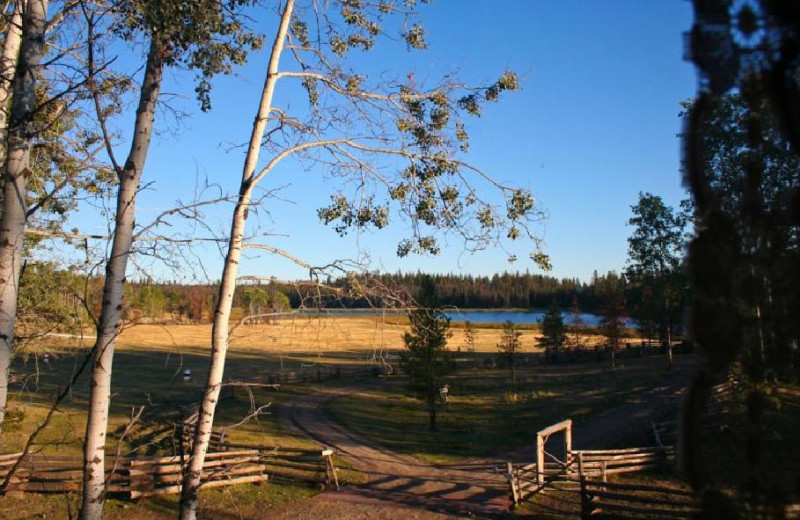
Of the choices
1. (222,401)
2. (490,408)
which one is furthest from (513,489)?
(222,401)

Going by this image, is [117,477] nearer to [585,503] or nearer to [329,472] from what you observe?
[329,472]

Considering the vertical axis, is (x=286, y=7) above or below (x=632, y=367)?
above

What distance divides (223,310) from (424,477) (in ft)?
46.5

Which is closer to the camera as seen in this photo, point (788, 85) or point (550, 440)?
point (788, 85)

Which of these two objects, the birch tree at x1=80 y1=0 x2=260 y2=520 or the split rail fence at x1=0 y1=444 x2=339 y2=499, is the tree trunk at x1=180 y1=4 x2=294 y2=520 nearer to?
the birch tree at x1=80 y1=0 x2=260 y2=520

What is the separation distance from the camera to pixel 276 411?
34.7m

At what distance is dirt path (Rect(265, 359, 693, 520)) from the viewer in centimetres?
1563

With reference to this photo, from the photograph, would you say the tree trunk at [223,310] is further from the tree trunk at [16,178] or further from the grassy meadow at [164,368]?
the tree trunk at [16,178]

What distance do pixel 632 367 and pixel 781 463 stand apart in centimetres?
5076

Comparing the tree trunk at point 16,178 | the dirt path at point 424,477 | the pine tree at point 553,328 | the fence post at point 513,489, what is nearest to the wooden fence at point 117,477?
the dirt path at point 424,477

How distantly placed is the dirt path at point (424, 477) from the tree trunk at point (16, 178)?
11.5 meters

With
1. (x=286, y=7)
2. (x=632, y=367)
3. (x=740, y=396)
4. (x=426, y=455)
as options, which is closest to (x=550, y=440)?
(x=426, y=455)

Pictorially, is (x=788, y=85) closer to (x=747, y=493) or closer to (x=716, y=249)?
(x=716, y=249)

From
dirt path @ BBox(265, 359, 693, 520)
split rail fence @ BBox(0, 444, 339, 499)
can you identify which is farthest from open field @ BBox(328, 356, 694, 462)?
split rail fence @ BBox(0, 444, 339, 499)
